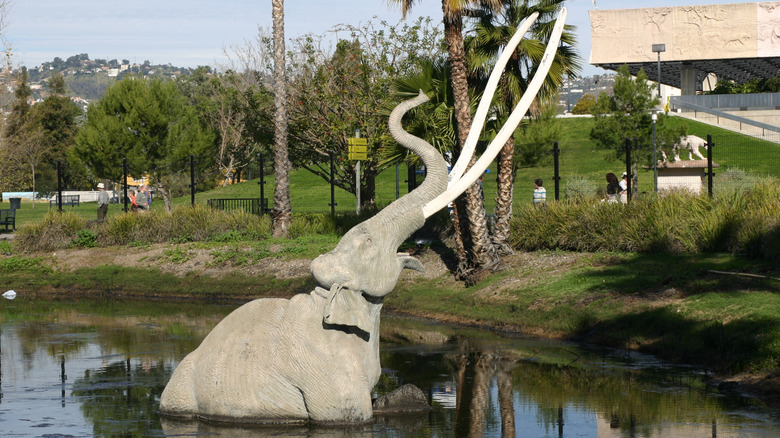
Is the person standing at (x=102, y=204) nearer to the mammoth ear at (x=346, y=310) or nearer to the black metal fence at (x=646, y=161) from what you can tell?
the black metal fence at (x=646, y=161)

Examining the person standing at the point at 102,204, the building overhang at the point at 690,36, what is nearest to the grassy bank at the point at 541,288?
the person standing at the point at 102,204

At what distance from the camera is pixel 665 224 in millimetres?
16375

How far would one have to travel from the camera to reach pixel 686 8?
70.4 metres

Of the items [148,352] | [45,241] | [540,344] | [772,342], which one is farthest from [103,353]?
[45,241]

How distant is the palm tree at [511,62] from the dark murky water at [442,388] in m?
4.09

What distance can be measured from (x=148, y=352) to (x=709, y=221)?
30.4 feet

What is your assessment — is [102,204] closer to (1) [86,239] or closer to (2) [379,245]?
(1) [86,239]

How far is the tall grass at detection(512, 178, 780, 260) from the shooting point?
582 inches

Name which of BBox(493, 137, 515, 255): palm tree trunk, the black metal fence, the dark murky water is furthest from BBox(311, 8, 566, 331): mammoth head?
the black metal fence

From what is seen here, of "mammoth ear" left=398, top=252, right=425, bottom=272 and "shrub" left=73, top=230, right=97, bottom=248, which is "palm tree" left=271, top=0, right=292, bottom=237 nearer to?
"shrub" left=73, top=230, right=97, bottom=248

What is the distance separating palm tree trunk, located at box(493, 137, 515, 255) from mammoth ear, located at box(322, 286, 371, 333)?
10.5 m

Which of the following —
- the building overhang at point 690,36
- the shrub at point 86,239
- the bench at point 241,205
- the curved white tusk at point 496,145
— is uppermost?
the building overhang at point 690,36

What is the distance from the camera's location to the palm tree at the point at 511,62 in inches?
715

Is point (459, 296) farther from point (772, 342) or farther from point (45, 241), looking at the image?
point (45, 241)
